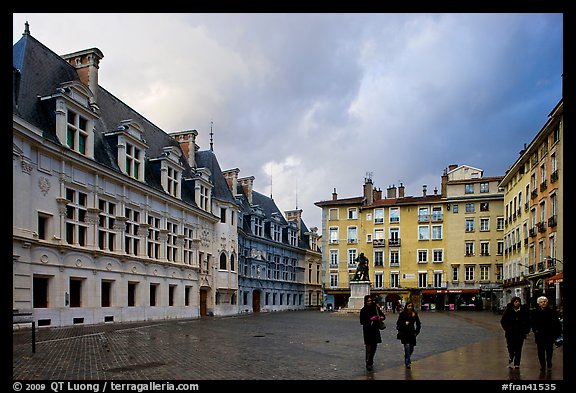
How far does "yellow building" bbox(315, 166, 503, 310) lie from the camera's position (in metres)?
63.9

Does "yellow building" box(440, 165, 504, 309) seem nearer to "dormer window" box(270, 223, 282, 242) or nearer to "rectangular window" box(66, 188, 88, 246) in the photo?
"dormer window" box(270, 223, 282, 242)

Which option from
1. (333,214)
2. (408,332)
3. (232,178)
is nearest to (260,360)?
(408,332)

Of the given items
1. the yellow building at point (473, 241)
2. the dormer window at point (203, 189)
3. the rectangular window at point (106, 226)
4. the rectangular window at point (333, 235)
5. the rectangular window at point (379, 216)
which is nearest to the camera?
the rectangular window at point (106, 226)

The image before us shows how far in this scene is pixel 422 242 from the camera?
67250mm

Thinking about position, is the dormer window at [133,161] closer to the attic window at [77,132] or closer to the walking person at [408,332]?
the attic window at [77,132]

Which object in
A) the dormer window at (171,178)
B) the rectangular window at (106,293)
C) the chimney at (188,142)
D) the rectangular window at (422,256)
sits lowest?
the rectangular window at (106,293)

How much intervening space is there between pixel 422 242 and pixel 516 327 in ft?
184

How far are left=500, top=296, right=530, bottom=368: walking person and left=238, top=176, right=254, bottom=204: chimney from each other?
53.0m

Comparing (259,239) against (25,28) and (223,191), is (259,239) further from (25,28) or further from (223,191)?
(25,28)

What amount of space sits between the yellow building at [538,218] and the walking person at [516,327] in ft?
55.0

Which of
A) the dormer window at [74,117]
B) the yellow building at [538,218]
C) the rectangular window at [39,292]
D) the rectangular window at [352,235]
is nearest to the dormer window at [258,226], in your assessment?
the rectangular window at [352,235]

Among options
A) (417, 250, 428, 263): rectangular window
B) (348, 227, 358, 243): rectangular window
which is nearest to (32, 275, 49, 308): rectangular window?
(348, 227, 358, 243): rectangular window

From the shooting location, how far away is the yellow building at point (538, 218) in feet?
111
